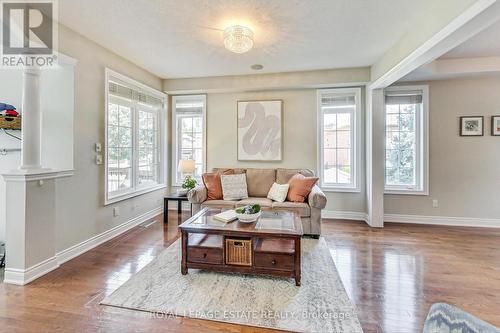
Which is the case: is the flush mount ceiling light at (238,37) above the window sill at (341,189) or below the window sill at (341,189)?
above

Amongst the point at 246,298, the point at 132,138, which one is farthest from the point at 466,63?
the point at 132,138

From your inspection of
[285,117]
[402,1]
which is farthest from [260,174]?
[402,1]

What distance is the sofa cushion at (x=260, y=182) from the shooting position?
4051 mm

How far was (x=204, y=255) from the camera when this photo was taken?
7.53ft

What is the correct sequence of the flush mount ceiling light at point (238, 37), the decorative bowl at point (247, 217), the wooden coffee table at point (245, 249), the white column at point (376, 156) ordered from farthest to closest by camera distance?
1. the white column at point (376, 156)
2. the flush mount ceiling light at point (238, 37)
3. the decorative bowl at point (247, 217)
4. the wooden coffee table at point (245, 249)

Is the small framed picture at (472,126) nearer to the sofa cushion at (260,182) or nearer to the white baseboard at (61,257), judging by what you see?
the sofa cushion at (260,182)

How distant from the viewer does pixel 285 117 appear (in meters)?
4.49

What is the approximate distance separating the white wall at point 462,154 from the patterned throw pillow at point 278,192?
2.40m

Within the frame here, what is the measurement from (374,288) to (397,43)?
115 inches

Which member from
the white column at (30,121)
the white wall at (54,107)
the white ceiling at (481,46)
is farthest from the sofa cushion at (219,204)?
the white ceiling at (481,46)

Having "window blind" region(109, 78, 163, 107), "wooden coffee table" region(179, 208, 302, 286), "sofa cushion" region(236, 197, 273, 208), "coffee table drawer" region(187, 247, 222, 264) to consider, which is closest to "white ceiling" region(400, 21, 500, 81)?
"sofa cushion" region(236, 197, 273, 208)

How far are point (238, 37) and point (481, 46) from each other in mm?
3206

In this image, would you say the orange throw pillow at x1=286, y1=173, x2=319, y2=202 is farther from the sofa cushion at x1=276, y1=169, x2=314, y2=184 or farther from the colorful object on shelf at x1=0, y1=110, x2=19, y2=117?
the colorful object on shelf at x1=0, y1=110, x2=19, y2=117

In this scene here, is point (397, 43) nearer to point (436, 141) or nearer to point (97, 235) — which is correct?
point (436, 141)
